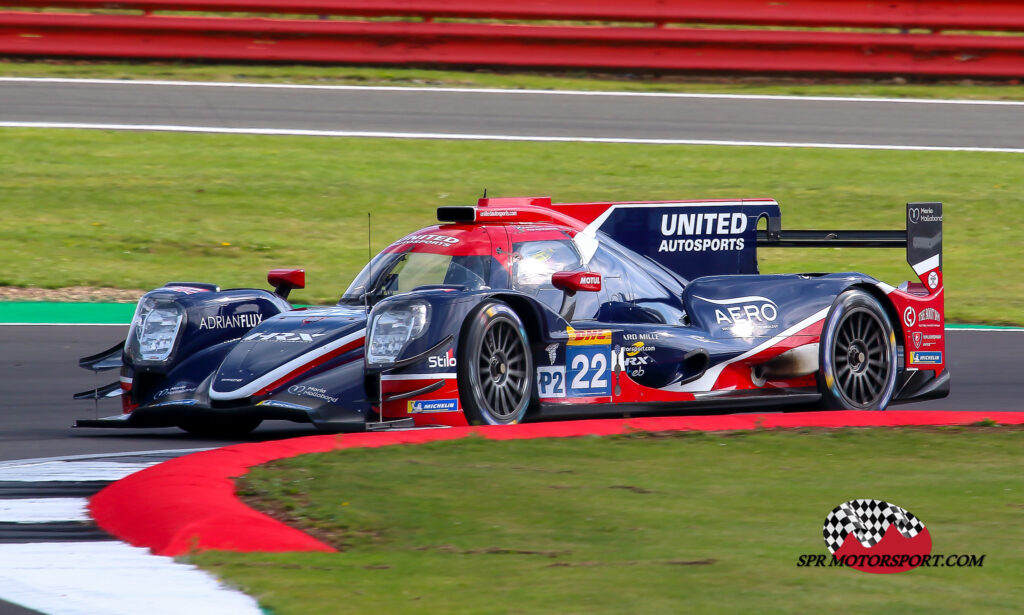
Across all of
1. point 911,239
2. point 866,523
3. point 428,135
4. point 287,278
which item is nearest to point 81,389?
point 287,278

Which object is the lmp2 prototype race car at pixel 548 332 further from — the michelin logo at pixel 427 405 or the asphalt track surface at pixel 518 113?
the asphalt track surface at pixel 518 113

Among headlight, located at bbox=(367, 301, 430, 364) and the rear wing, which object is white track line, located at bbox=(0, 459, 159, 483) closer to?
headlight, located at bbox=(367, 301, 430, 364)

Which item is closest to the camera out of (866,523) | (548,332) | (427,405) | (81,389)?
(866,523)

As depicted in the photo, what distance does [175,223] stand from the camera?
51.2 ft

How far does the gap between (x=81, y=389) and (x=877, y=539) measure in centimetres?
595

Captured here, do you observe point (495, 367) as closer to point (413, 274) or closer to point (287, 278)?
point (413, 274)

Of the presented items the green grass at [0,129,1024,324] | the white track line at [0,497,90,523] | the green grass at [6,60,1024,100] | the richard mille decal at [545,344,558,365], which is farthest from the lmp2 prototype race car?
the green grass at [6,60,1024,100]

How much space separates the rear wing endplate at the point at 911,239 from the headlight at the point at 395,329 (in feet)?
9.56

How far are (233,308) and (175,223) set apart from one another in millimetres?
7477

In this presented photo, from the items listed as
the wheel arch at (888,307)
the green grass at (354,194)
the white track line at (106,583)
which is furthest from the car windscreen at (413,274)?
the green grass at (354,194)

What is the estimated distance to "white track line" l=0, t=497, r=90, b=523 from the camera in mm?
5645

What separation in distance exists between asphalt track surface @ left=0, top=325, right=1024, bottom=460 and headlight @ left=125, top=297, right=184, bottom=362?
1.47 feet

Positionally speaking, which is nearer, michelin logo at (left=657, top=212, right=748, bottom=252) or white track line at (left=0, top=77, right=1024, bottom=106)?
michelin logo at (left=657, top=212, right=748, bottom=252)

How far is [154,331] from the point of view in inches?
323
